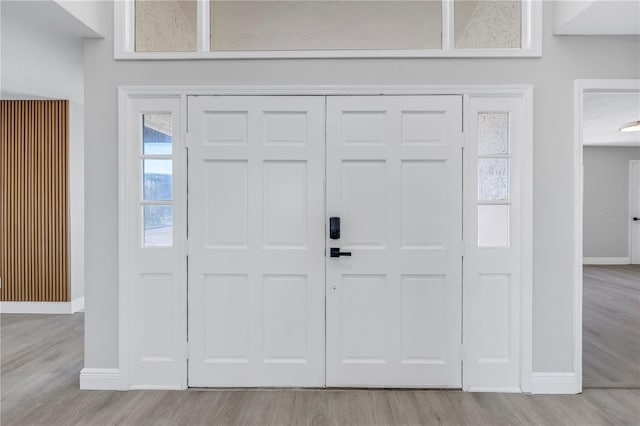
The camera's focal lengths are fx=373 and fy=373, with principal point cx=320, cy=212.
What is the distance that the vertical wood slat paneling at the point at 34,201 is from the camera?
426 centimetres

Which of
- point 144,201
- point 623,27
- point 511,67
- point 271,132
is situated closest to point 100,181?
point 144,201

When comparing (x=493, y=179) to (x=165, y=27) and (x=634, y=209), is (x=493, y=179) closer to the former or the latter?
(x=165, y=27)

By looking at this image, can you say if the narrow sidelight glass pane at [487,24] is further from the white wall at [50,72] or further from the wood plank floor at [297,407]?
the white wall at [50,72]

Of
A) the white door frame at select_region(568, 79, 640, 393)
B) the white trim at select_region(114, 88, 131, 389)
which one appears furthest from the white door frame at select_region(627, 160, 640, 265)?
the white trim at select_region(114, 88, 131, 389)

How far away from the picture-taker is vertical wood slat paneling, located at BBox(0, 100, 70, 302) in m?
4.26

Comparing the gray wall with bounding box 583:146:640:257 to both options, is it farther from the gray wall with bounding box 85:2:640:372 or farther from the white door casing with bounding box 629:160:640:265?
the gray wall with bounding box 85:2:640:372

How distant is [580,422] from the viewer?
2.22 meters

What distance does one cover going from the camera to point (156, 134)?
264cm

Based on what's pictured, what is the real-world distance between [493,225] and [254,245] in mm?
1672

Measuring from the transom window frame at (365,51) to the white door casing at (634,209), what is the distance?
7.61 m

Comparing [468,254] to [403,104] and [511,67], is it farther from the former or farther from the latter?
[511,67]

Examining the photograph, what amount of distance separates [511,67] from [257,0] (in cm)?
183

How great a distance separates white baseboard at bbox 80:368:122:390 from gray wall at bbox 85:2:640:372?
0.72 ft

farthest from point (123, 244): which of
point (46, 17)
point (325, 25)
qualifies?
point (325, 25)
